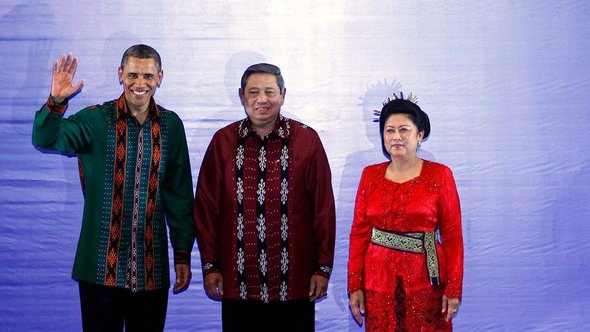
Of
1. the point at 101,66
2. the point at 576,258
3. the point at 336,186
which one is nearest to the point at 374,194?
the point at 336,186

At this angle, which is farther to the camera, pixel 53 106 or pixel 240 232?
pixel 240 232

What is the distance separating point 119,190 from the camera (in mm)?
2768

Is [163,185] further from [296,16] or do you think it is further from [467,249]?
[467,249]

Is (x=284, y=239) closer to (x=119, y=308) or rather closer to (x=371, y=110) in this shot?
(x=119, y=308)

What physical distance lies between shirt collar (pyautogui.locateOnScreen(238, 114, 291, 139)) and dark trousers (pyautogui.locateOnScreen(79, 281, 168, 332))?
74 centimetres

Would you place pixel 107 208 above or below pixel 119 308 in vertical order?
above

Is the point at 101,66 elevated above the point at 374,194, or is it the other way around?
the point at 101,66

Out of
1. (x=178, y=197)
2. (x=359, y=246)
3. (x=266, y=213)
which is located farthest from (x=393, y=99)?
(x=178, y=197)

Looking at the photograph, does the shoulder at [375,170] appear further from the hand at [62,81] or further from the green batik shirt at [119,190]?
the hand at [62,81]

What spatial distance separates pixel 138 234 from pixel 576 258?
85.1 inches

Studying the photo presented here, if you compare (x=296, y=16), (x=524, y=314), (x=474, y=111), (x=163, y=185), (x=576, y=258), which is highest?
(x=296, y=16)

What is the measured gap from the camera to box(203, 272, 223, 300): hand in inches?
112

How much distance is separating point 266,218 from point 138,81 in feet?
2.53

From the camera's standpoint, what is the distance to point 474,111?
3439 millimetres
